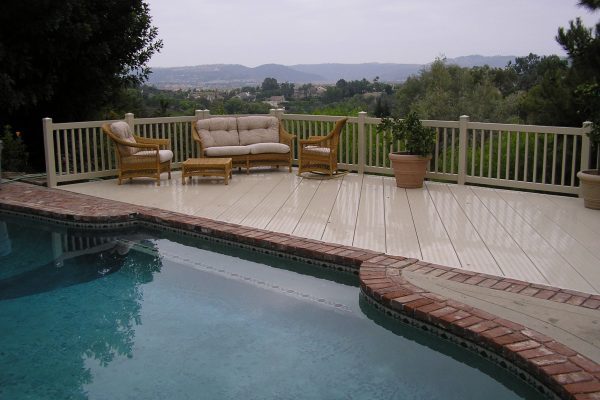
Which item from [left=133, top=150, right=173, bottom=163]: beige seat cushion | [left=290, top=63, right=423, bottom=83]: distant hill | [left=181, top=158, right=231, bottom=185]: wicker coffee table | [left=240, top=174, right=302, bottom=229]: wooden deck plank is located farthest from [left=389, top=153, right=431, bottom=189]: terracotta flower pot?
[left=290, top=63, right=423, bottom=83]: distant hill

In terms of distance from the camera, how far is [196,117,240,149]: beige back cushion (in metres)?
8.97

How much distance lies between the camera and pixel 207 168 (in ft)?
26.9

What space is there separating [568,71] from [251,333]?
7.16m

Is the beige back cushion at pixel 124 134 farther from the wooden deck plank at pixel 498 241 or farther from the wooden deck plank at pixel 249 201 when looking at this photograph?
the wooden deck plank at pixel 498 241

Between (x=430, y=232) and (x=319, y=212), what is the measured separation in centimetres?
133

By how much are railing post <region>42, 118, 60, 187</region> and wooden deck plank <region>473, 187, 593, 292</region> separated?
5.49 meters

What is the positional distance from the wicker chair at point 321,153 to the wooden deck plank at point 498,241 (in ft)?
6.00

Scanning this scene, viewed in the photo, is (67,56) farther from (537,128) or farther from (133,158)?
(537,128)

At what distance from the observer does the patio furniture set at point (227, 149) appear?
26.7 feet

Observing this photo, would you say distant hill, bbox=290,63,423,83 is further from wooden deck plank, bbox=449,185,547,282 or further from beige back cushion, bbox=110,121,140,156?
wooden deck plank, bbox=449,185,547,282

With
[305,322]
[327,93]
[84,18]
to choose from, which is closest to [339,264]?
[305,322]

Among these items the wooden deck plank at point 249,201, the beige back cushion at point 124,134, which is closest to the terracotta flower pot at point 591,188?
the wooden deck plank at point 249,201

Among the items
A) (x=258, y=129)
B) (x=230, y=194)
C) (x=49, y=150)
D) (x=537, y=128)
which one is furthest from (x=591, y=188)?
(x=49, y=150)

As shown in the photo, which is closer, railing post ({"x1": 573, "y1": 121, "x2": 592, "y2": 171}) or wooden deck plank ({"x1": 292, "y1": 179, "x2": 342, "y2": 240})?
wooden deck plank ({"x1": 292, "y1": 179, "x2": 342, "y2": 240})
